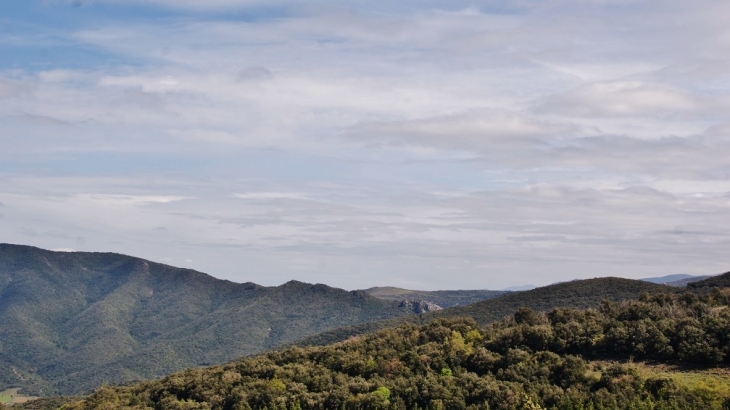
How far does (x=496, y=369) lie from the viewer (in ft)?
208

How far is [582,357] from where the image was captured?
64438 mm

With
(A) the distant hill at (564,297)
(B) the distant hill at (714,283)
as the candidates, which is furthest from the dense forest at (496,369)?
(A) the distant hill at (564,297)

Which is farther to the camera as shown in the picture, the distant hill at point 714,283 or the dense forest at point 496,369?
the distant hill at point 714,283

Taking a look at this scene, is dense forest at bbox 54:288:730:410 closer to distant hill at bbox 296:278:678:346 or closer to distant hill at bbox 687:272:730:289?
distant hill at bbox 687:272:730:289

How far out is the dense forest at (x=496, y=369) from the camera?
174 ft

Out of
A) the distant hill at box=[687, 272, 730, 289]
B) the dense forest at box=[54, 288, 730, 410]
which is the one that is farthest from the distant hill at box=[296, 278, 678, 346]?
the dense forest at box=[54, 288, 730, 410]

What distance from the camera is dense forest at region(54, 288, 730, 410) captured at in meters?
53.2

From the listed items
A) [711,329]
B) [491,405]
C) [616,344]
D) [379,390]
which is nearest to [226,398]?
[379,390]

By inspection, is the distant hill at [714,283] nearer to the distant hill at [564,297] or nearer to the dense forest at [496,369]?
the distant hill at [564,297]

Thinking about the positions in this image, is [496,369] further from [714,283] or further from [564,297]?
[564,297]

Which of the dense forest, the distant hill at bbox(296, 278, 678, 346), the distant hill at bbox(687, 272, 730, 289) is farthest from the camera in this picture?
the distant hill at bbox(296, 278, 678, 346)

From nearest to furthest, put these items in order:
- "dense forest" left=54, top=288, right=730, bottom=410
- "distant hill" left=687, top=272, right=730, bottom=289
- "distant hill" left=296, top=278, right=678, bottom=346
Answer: "dense forest" left=54, top=288, right=730, bottom=410 < "distant hill" left=687, top=272, right=730, bottom=289 < "distant hill" left=296, top=278, right=678, bottom=346

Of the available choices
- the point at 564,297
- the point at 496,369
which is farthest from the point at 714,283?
the point at 496,369

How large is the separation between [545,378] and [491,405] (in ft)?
19.9
